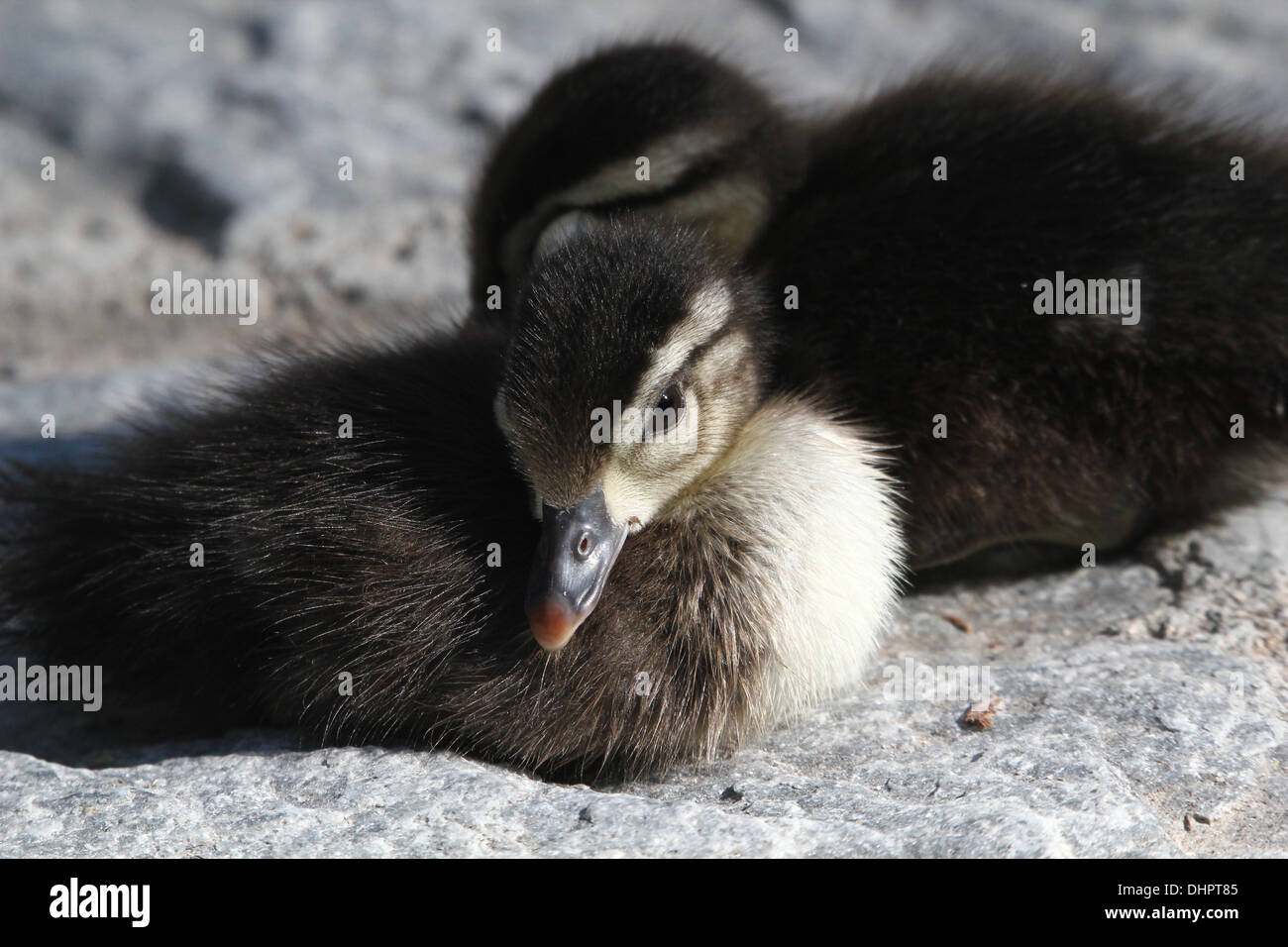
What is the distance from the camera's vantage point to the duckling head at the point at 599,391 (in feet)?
8.24

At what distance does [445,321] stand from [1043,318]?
139 cm

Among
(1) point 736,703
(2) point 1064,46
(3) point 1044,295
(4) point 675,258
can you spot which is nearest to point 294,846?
(1) point 736,703

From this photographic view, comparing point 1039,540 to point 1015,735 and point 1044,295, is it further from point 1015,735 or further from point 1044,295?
point 1015,735

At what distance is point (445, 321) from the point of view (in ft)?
11.5

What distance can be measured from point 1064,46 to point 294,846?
5.02 meters

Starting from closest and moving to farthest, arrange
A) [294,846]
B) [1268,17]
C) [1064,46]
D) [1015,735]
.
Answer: [294,846]
[1015,735]
[1064,46]
[1268,17]

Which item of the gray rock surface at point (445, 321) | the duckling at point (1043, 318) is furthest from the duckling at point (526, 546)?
the duckling at point (1043, 318)

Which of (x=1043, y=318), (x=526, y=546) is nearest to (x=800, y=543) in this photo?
(x=526, y=546)

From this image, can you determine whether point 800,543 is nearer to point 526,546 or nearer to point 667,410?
point 667,410

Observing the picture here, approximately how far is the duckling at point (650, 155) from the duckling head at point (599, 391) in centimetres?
74

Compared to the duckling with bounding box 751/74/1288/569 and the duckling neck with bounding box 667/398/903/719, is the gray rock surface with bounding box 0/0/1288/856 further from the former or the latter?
the duckling with bounding box 751/74/1288/569

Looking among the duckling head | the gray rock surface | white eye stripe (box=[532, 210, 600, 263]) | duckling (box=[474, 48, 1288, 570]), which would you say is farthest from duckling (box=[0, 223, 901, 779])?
white eye stripe (box=[532, 210, 600, 263])

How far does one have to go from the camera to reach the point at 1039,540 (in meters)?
3.45

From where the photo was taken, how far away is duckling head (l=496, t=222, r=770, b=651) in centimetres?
251
